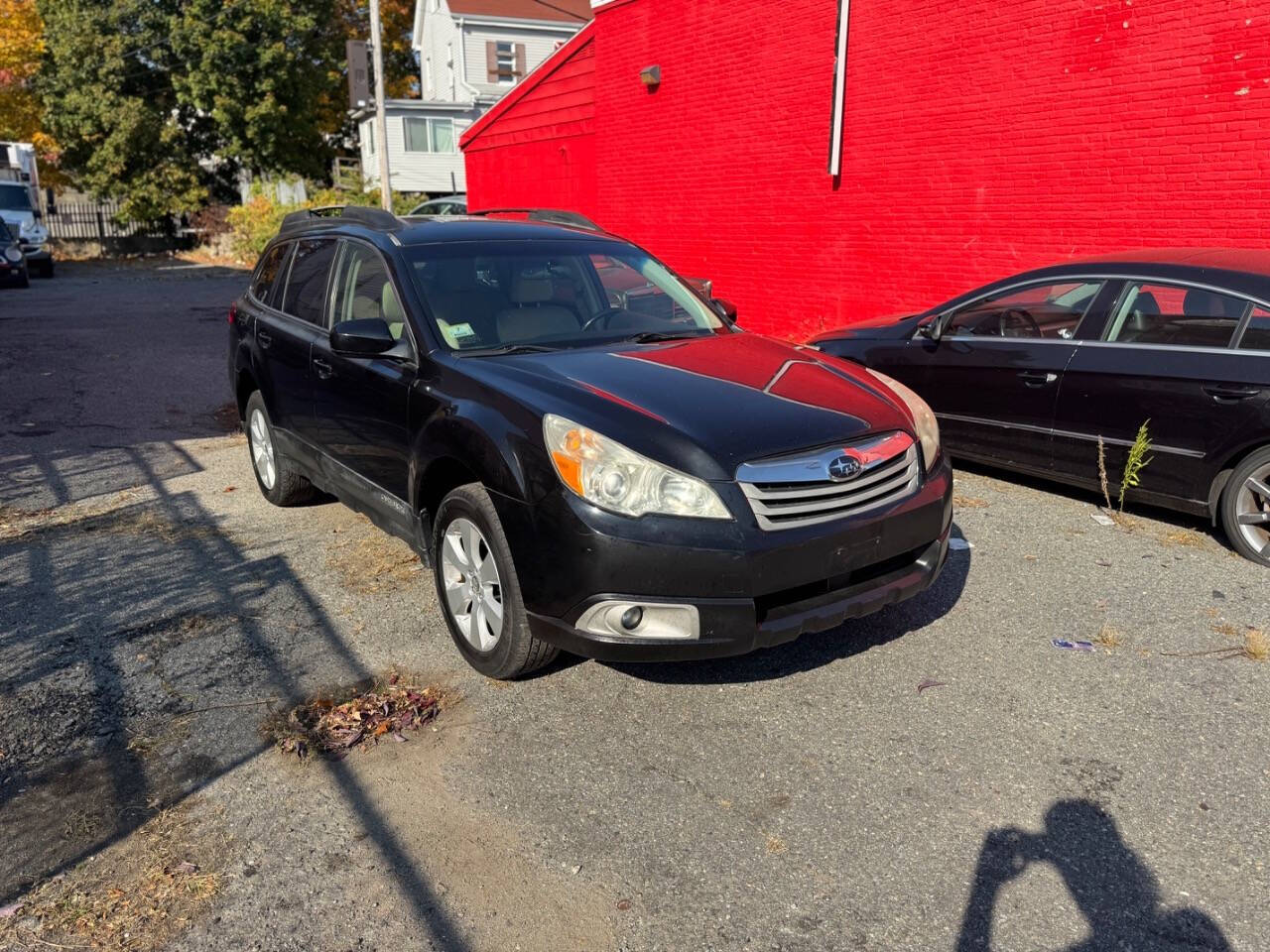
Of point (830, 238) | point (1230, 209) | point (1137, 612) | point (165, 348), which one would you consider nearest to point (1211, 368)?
point (1137, 612)

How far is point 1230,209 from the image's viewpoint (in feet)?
25.8

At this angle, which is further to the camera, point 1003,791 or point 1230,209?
point 1230,209

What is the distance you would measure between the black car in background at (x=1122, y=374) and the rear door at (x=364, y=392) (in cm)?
387

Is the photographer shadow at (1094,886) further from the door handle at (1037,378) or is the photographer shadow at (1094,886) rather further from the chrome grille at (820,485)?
the door handle at (1037,378)

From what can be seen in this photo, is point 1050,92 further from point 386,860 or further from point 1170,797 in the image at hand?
point 386,860

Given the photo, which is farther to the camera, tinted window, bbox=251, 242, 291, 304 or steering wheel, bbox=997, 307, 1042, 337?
steering wheel, bbox=997, 307, 1042, 337

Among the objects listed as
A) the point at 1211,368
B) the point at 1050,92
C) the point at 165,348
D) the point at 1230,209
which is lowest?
the point at 165,348

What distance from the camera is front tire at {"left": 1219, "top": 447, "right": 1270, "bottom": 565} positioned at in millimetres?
Result: 5000

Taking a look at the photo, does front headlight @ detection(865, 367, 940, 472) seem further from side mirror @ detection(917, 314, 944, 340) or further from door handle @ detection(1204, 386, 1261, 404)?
side mirror @ detection(917, 314, 944, 340)

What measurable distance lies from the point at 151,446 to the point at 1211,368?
24.8 feet

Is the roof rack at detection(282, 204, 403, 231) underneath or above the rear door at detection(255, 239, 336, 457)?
above

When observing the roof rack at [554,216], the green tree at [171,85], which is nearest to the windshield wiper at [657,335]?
the roof rack at [554,216]

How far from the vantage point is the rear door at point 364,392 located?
4312mm

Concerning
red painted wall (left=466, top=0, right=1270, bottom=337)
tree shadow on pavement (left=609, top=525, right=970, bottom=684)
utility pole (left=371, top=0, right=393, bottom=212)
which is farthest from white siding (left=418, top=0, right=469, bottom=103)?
tree shadow on pavement (left=609, top=525, right=970, bottom=684)
